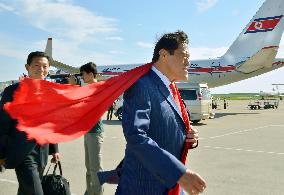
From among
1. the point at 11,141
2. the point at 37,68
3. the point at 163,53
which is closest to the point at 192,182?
the point at 163,53

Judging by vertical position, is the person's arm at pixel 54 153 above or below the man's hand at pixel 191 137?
below

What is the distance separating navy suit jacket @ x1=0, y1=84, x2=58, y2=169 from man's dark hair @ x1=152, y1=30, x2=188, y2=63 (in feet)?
5.14

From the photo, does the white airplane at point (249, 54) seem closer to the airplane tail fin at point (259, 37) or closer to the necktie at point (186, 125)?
the airplane tail fin at point (259, 37)

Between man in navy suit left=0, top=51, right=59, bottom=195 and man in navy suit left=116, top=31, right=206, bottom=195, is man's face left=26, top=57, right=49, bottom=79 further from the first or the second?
man in navy suit left=116, top=31, right=206, bottom=195

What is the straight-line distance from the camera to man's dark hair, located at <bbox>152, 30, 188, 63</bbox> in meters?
2.48

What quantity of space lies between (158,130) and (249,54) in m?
30.8

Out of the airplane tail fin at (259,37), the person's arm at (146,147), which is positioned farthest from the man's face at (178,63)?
the airplane tail fin at (259,37)

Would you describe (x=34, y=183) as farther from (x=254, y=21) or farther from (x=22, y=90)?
(x=254, y=21)

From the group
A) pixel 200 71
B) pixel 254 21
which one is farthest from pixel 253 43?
pixel 200 71

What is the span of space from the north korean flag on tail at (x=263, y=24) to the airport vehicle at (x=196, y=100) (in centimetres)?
1212

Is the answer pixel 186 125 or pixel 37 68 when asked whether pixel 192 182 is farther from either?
pixel 37 68

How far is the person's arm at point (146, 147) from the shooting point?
82.4 inches

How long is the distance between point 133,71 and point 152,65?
16cm

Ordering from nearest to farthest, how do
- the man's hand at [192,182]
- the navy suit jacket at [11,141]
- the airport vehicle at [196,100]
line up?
the man's hand at [192,182] → the navy suit jacket at [11,141] → the airport vehicle at [196,100]
